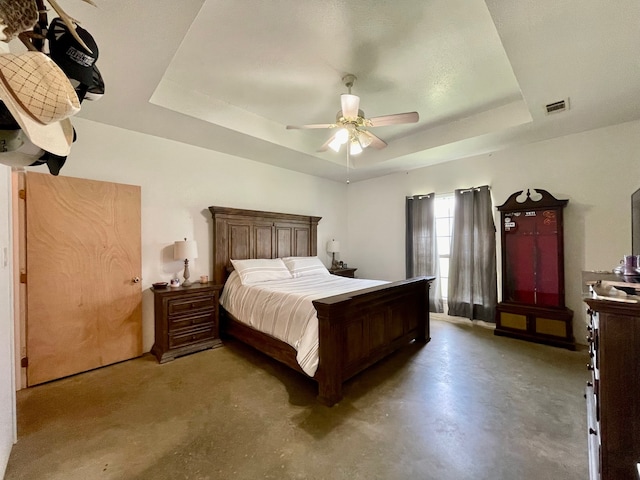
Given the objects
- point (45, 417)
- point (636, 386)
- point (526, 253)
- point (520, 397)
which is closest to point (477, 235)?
point (526, 253)

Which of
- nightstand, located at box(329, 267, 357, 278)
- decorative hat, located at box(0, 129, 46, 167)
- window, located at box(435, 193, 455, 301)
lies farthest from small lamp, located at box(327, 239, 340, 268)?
decorative hat, located at box(0, 129, 46, 167)

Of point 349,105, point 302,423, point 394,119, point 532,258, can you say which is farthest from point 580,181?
point 302,423

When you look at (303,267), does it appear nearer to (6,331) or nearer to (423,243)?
(423,243)

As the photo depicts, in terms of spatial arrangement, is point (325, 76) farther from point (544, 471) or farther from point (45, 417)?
point (45, 417)

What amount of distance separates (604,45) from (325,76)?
2.11 metres

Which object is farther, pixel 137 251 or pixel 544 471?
pixel 137 251

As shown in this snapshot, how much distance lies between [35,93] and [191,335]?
10.0 feet

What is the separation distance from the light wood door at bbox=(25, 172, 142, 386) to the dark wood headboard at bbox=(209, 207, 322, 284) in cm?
98

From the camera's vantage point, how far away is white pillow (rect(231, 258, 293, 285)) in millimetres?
3494

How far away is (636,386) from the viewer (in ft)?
4.06

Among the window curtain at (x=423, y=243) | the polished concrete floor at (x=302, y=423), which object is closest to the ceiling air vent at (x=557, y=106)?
the window curtain at (x=423, y=243)

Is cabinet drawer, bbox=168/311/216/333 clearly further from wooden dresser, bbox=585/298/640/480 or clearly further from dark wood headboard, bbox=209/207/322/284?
wooden dresser, bbox=585/298/640/480

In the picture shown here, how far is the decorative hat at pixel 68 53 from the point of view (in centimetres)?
75

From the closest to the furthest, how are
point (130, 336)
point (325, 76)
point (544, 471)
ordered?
point (544, 471)
point (325, 76)
point (130, 336)
